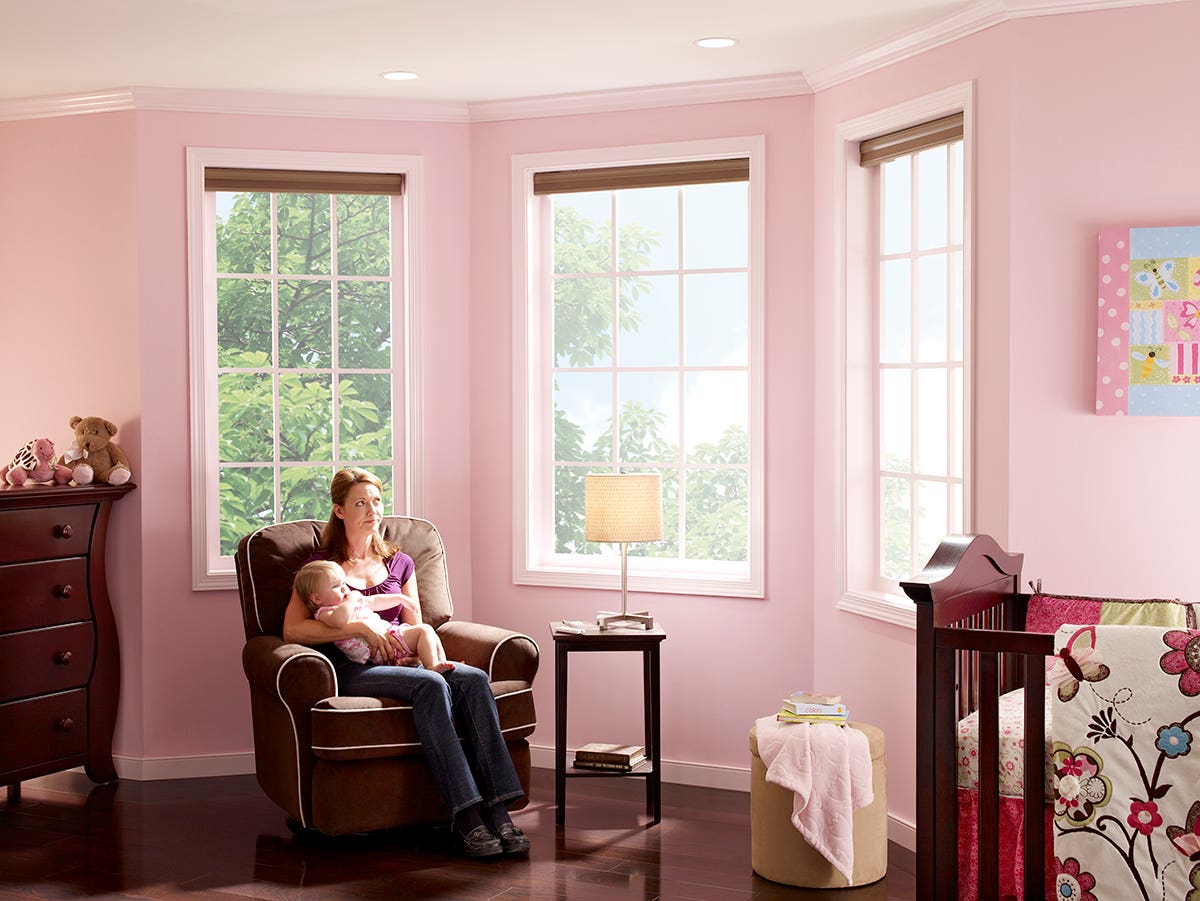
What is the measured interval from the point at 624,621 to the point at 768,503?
693mm

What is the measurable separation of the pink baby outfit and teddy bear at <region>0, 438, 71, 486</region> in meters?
1.14

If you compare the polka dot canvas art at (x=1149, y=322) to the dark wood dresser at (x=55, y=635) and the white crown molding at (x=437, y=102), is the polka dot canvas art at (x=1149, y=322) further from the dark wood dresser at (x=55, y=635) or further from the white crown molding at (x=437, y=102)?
the dark wood dresser at (x=55, y=635)

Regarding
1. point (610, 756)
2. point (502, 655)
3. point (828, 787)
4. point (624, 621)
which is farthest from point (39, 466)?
point (828, 787)

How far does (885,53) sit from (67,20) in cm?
250

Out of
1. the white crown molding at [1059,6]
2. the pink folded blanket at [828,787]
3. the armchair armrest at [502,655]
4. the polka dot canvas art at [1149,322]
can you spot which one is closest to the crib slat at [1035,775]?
the pink folded blanket at [828,787]

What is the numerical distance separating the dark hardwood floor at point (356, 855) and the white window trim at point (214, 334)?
89 centimetres

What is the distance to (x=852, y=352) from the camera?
4.17 metres

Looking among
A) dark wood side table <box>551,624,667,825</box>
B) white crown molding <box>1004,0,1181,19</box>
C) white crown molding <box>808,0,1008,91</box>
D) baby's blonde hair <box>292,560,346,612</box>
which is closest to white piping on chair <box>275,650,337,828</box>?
baby's blonde hair <box>292,560,346,612</box>

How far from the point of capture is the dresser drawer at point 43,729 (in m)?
4.09

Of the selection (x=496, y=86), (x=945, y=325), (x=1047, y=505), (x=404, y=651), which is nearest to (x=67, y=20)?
(x=496, y=86)

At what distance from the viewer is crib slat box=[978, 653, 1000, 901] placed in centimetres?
264

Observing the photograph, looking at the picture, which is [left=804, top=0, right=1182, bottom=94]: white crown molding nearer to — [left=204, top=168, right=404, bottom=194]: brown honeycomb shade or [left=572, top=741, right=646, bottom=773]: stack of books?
[left=204, top=168, right=404, bottom=194]: brown honeycomb shade

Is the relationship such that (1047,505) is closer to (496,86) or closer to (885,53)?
(885,53)

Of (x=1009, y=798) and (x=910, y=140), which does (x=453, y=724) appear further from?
(x=910, y=140)
